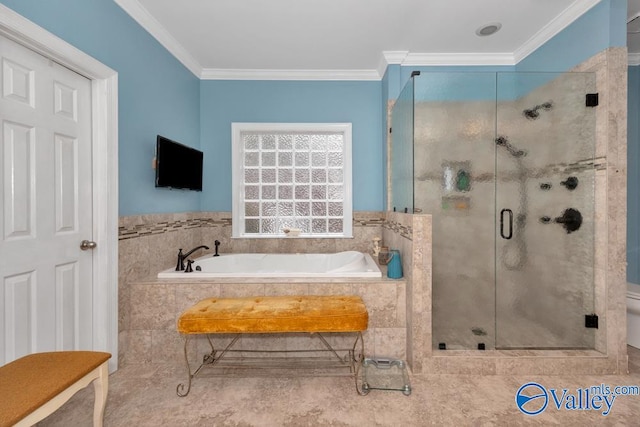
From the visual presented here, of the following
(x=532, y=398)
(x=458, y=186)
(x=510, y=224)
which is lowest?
(x=532, y=398)

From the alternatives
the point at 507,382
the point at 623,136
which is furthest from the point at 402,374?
the point at 623,136

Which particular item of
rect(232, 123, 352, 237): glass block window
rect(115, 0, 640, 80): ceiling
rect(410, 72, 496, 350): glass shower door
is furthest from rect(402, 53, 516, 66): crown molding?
rect(232, 123, 352, 237): glass block window

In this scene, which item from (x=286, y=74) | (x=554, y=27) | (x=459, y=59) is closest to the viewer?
(x=554, y=27)

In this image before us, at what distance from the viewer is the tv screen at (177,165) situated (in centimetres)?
245

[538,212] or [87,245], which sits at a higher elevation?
[538,212]

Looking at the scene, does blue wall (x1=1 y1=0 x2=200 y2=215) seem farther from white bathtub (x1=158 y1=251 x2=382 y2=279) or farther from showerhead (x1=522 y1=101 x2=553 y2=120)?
showerhead (x1=522 y1=101 x2=553 y2=120)

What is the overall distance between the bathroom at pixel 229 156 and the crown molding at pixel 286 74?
6 centimetres

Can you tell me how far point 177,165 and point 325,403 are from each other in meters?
2.26

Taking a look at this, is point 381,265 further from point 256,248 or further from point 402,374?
point 256,248

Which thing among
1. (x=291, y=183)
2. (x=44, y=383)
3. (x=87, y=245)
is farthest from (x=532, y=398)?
(x=87, y=245)

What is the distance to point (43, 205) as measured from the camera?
65.7 inches

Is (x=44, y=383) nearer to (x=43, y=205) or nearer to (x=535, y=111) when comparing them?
(x=43, y=205)

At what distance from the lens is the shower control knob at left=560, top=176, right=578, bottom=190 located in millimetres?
2176

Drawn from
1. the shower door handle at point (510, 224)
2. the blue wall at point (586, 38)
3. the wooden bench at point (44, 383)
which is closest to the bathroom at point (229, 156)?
the blue wall at point (586, 38)
